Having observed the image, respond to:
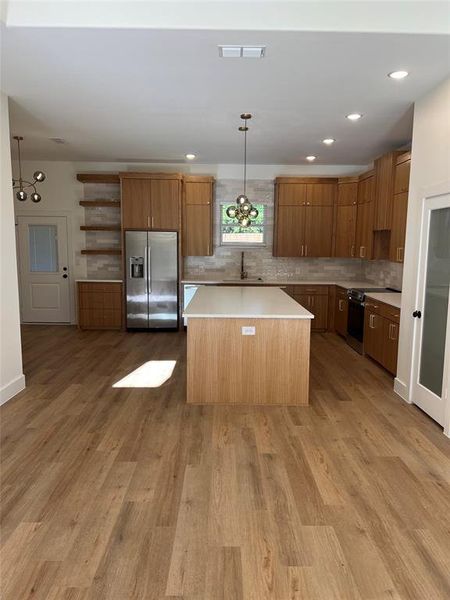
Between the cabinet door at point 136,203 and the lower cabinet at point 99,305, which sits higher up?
the cabinet door at point 136,203

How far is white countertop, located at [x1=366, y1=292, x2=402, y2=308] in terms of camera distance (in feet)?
15.4

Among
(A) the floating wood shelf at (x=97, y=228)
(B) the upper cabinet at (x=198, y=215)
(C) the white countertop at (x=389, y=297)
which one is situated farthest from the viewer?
(A) the floating wood shelf at (x=97, y=228)

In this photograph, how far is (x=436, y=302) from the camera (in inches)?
141

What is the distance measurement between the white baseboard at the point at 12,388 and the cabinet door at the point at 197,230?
369 cm

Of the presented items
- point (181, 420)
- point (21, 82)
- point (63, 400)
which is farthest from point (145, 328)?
point (21, 82)

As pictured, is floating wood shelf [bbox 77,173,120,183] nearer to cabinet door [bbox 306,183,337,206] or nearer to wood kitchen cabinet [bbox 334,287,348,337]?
cabinet door [bbox 306,183,337,206]

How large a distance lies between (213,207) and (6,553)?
6061mm

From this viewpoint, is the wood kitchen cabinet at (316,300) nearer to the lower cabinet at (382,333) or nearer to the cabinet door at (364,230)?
the cabinet door at (364,230)

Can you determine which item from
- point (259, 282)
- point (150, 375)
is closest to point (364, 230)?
point (259, 282)

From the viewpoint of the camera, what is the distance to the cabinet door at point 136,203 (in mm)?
6875

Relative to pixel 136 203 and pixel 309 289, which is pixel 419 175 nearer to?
pixel 309 289

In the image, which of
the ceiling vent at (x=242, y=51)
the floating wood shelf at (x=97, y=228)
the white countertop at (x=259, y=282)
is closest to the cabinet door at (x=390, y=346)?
the white countertop at (x=259, y=282)

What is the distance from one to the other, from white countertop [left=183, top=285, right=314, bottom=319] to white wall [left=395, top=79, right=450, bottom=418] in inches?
42.0

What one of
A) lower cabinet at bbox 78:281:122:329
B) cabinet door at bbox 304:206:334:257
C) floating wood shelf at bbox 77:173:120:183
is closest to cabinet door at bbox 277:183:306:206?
cabinet door at bbox 304:206:334:257
